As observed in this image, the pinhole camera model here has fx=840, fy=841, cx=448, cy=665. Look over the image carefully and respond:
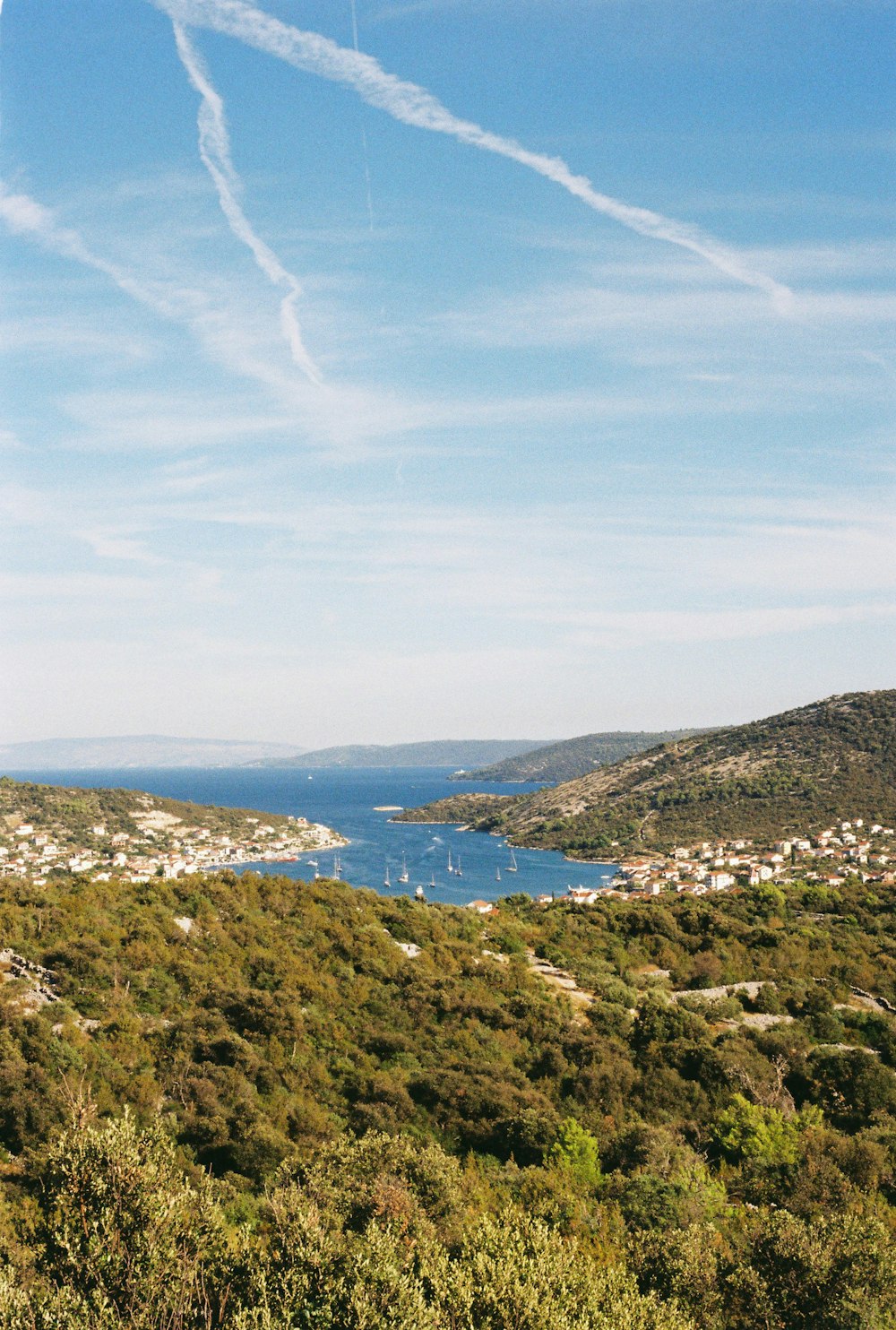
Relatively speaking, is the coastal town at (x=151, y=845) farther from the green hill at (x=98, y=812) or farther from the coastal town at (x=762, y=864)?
the coastal town at (x=762, y=864)

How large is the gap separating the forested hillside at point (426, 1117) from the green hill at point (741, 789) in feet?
243

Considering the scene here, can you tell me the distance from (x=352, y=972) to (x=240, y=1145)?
34.8ft

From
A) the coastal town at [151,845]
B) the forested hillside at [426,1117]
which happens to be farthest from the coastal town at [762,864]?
the coastal town at [151,845]

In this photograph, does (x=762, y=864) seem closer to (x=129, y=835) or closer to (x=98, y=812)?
(x=129, y=835)

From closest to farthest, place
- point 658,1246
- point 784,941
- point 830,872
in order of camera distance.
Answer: point 658,1246, point 784,941, point 830,872

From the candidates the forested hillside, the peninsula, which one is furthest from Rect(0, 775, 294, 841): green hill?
the forested hillside

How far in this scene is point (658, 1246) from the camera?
502 inches

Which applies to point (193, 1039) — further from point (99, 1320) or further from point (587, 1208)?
point (99, 1320)

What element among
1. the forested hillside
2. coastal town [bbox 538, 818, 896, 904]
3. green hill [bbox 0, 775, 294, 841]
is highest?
the forested hillside

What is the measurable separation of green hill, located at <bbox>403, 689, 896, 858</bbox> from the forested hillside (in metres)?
74.0

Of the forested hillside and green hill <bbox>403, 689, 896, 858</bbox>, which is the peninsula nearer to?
green hill <bbox>403, 689, 896, 858</bbox>

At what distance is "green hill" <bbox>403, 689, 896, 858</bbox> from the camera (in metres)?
111

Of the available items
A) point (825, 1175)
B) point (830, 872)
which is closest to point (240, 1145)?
point (825, 1175)

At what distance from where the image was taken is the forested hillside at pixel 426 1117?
9.99 metres
